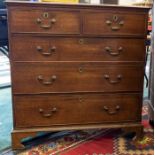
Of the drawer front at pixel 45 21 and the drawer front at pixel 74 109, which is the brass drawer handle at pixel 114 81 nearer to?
the drawer front at pixel 74 109

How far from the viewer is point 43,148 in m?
1.57

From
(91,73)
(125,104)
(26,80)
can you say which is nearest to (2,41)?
(26,80)

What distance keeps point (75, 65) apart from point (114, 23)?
1.12 feet

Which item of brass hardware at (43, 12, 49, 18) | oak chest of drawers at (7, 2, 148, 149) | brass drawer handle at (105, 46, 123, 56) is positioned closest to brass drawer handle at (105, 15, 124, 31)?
oak chest of drawers at (7, 2, 148, 149)

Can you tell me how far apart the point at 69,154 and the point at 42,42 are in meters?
0.69

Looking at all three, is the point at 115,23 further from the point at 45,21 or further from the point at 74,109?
the point at 74,109

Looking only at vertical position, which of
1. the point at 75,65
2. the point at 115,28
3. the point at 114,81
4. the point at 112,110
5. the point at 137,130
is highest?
the point at 115,28

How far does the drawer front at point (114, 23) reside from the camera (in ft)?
4.70

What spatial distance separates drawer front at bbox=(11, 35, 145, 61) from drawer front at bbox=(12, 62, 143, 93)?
0.13 ft

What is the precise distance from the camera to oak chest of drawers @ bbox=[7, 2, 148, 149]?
1.39 metres

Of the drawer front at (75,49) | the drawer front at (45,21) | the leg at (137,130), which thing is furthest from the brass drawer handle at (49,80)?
the leg at (137,130)

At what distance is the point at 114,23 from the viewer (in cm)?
146

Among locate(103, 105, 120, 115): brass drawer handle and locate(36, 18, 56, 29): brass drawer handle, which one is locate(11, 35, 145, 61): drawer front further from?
locate(103, 105, 120, 115): brass drawer handle

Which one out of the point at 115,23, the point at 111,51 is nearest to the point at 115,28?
the point at 115,23
